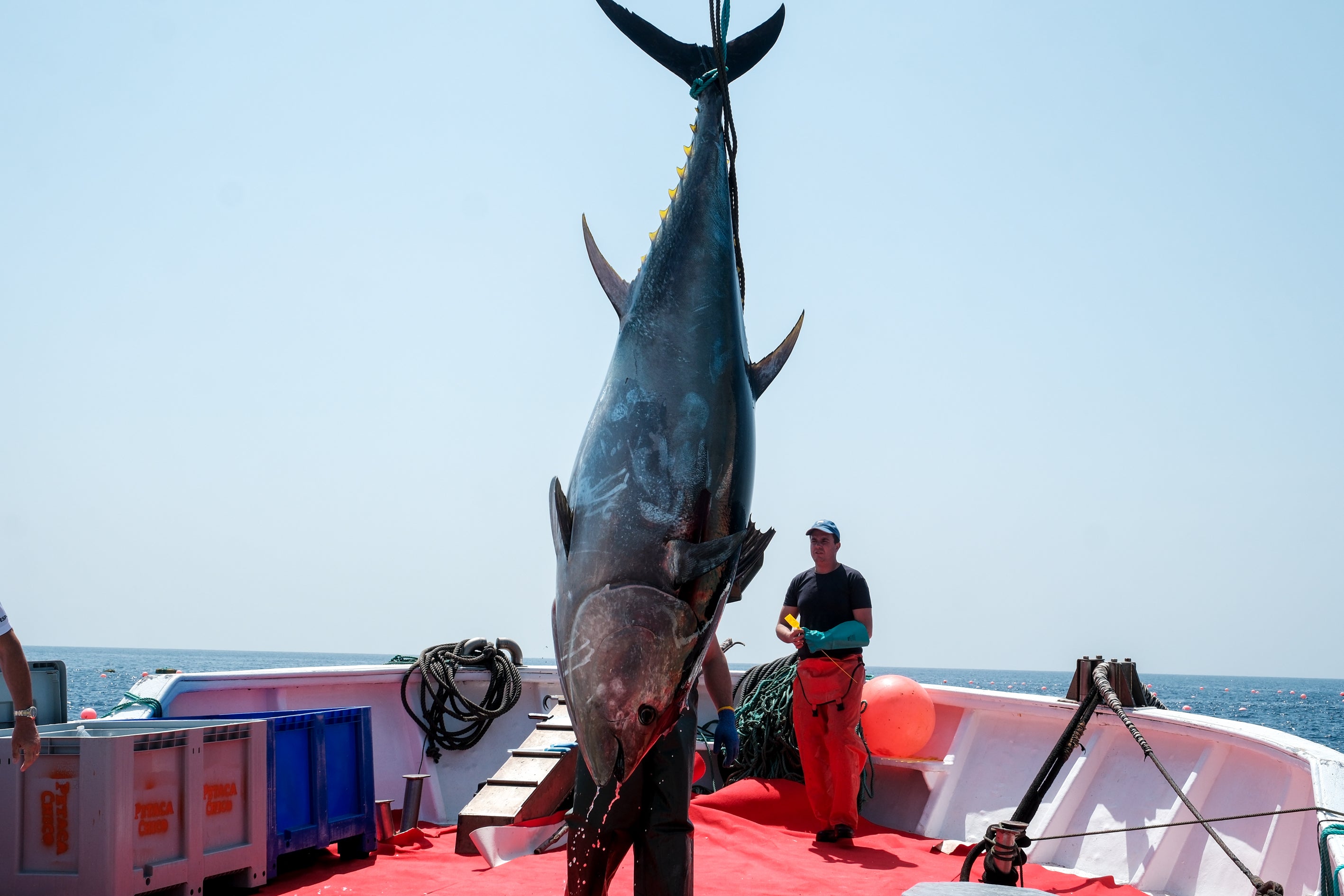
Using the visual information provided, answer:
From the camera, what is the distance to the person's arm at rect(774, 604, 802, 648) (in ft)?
17.7

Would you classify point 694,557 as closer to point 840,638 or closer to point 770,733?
point 840,638

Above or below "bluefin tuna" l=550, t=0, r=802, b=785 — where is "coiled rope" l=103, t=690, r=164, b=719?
below

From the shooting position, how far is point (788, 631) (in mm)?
5523

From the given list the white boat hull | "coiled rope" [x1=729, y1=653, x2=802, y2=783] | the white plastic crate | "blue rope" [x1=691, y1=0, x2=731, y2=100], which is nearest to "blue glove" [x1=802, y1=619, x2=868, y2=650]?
"coiled rope" [x1=729, y1=653, x2=802, y2=783]

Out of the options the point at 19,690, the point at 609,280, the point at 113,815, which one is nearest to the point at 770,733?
the point at 113,815

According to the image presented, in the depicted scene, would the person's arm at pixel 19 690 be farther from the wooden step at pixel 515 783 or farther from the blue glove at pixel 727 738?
the blue glove at pixel 727 738

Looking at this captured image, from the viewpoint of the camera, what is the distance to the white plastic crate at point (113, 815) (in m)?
3.47

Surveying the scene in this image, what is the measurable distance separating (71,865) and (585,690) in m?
2.76

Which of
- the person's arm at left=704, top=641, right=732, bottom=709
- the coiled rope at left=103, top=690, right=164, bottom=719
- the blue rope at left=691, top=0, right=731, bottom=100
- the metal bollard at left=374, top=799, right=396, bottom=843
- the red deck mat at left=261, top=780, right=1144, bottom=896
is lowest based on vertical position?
the red deck mat at left=261, top=780, right=1144, bottom=896

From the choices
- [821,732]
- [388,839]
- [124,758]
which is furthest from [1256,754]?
[124,758]

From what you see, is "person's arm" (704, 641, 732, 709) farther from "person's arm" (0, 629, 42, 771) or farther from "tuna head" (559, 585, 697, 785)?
"person's arm" (0, 629, 42, 771)

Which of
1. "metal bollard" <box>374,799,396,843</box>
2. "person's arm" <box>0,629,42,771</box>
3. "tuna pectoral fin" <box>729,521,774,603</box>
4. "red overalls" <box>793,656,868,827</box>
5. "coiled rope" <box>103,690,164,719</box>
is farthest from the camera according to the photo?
"red overalls" <box>793,656,868,827</box>

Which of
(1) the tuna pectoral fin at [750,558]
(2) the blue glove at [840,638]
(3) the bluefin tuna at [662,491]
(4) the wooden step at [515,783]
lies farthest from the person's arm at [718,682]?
(3) the bluefin tuna at [662,491]

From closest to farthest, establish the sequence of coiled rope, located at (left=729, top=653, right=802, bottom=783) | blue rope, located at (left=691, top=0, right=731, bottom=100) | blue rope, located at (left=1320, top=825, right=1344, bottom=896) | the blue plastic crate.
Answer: blue rope, located at (left=1320, top=825, right=1344, bottom=896) < blue rope, located at (left=691, top=0, right=731, bottom=100) < the blue plastic crate < coiled rope, located at (left=729, top=653, right=802, bottom=783)
